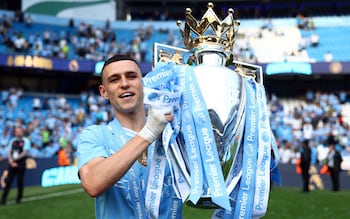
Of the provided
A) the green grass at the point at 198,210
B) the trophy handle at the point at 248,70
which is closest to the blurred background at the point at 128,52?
the green grass at the point at 198,210

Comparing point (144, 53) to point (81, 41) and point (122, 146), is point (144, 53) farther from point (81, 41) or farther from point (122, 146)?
point (122, 146)

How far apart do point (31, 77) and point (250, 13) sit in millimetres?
16460

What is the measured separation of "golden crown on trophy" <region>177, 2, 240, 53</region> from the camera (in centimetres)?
260

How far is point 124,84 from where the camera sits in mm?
2420

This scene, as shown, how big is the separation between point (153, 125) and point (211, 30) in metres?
0.68

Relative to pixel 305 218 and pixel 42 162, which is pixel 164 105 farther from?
pixel 42 162

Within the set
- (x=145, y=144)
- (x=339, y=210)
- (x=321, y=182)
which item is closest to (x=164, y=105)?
(x=145, y=144)

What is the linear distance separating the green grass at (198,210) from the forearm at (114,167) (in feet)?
22.6

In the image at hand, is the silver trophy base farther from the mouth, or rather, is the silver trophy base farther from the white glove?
the mouth

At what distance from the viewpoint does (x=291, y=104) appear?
27562mm

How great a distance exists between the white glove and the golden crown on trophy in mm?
518

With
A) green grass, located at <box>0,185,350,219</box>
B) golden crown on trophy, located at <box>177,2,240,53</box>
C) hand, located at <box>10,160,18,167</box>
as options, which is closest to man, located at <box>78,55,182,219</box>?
golden crown on trophy, located at <box>177,2,240,53</box>

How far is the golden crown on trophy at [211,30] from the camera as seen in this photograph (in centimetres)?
260

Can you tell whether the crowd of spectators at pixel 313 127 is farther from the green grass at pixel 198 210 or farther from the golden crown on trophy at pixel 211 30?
the golden crown on trophy at pixel 211 30
